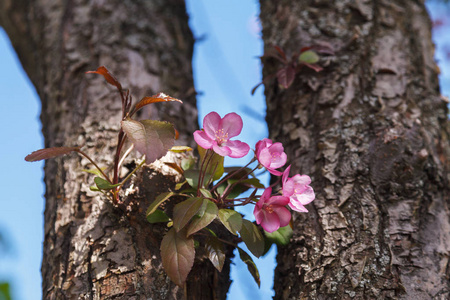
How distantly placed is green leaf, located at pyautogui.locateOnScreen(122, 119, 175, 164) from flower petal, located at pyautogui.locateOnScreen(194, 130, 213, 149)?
61 millimetres

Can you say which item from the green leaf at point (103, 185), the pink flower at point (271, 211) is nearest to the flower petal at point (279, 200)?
the pink flower at point (271, 211)

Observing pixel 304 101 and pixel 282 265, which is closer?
pixel 282 265

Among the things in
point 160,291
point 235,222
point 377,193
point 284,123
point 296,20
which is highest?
point 296,20

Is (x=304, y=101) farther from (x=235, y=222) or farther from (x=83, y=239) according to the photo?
(x=83, y=239)

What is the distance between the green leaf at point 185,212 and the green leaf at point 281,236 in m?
0.28

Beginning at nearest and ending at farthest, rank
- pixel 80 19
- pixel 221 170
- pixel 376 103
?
pixel 221 170, pixel 376 103, pixel 80 19

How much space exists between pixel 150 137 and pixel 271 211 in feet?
1.21

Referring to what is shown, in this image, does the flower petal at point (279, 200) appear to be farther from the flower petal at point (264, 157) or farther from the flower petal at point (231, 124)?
the flower petal at point (231, 124)

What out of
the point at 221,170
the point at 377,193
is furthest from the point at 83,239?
the point at 377,193

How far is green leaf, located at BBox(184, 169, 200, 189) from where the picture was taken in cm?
119

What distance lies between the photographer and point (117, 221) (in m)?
1.24

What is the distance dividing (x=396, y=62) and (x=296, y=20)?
1.50 feet

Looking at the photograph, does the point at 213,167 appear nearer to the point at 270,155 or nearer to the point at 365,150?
the point at 270,155

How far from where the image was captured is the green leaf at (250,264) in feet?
3.79
